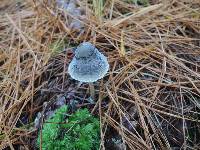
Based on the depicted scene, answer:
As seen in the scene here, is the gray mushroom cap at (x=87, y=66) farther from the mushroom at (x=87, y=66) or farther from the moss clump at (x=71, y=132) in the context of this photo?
the moss clump at (x=71, y=132)

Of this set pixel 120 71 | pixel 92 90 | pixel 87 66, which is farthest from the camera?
pixel 120 71

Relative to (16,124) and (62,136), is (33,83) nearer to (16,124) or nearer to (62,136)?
(16,124)

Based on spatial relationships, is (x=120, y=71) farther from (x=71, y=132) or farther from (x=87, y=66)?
(x=71, y=132)

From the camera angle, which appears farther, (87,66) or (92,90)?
(92,90)

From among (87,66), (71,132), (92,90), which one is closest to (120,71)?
(92,90)

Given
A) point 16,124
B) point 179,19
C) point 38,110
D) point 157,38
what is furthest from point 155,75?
point 16,124

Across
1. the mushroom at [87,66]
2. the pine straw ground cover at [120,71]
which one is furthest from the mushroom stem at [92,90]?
the mushroom at [87,66]
